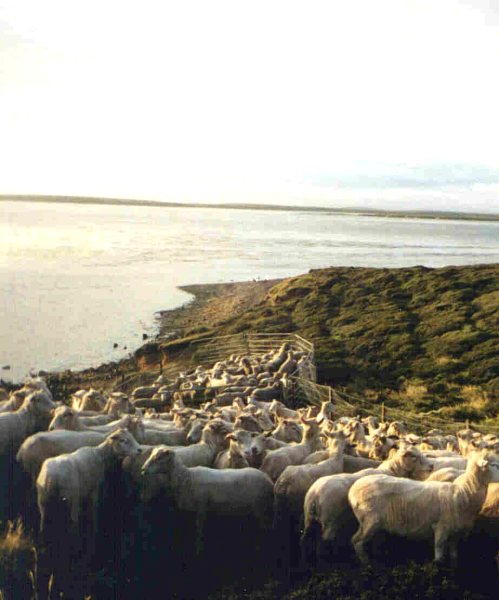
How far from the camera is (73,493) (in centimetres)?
920

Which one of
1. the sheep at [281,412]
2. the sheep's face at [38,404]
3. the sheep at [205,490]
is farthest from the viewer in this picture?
the sheep at [281,412]

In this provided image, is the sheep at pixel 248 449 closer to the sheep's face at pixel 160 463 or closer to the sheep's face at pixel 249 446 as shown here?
the sheep's face at pixel 249 446

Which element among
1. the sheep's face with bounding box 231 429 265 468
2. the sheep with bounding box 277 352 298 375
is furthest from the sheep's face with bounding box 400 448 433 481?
the sheep with bounding box 277 352 298 375

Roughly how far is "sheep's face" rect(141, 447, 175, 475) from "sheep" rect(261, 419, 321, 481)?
1930 millimetres

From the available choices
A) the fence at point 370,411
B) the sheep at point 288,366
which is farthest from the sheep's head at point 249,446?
the sheep at point 288,366

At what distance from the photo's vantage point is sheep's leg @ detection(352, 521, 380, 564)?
8.85 meters

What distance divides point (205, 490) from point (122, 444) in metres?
1.32

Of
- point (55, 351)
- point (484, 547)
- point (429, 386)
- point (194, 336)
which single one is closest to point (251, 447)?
point (484, 547)

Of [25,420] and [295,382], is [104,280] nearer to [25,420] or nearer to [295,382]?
[295,382]

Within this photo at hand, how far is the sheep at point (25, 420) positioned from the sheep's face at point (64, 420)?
16.0 inches

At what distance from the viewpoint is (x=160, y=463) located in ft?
→ 30.9

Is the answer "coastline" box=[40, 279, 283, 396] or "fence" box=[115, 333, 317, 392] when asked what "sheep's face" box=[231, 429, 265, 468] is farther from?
"fence" box=[115, 333, 317, 392]

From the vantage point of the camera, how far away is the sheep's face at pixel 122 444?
9750 mm

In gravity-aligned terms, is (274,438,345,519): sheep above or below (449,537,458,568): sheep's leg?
above
